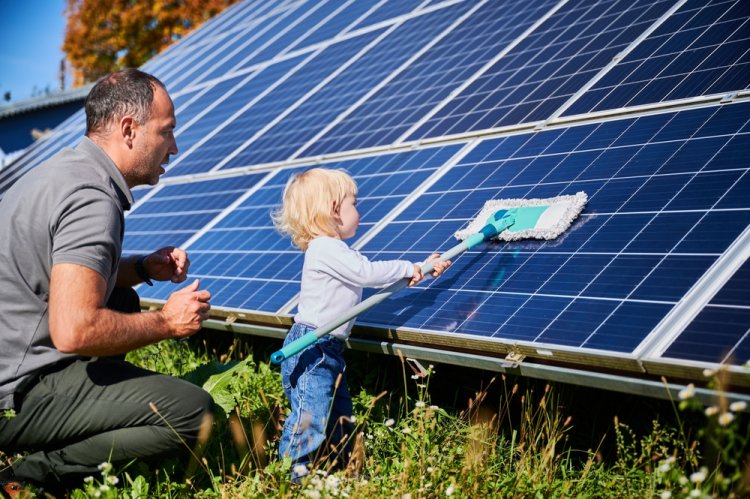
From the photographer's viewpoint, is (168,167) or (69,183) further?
(168,167)

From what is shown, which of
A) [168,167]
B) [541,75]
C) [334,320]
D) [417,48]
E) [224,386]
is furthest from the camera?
[168,167]

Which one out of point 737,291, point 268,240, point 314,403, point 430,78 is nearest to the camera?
point 737,291

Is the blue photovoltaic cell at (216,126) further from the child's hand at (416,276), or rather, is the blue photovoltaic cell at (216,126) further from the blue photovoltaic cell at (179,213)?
the child's hand at (416,276)

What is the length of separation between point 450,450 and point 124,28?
3597 centimetres

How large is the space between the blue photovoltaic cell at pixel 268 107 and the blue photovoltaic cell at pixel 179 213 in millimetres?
605

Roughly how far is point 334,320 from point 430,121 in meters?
3.30

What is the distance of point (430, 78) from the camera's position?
8445 mm

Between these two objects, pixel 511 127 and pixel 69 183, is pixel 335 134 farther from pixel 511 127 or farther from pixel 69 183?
pixel 69 183

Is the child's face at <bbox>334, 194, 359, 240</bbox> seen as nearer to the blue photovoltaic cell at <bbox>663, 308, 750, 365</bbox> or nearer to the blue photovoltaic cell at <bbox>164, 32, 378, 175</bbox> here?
the blue photovoltaic cell at <bbox>663, 308, 750, 365</bbox>

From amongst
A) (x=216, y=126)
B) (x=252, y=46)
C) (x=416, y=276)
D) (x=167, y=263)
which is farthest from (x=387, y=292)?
(x=252, y=46)

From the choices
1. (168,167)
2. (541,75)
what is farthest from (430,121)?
(168,167)

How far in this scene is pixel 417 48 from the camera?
939 centimetres

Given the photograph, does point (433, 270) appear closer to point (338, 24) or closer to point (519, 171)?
point (519, 171)

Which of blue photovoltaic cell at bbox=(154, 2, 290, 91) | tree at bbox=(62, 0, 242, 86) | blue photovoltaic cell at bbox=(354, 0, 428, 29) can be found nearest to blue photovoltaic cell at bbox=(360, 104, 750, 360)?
blue photovoltaic cell at bbox=(354, 0, 428, 29)
